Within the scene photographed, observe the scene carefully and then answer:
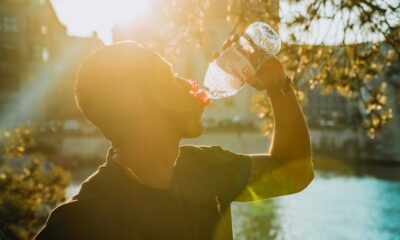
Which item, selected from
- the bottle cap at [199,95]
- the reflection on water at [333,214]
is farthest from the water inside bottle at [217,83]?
the reflection on water at [333,214]

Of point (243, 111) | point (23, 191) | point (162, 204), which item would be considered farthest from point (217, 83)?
point (243, 111)

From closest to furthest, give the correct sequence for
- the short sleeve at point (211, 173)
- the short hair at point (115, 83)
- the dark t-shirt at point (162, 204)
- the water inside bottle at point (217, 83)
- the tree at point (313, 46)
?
the dark t-shirt at point (162, 204)
the short hair at point (115, 83)
the short sleeve at point (211, 173)
the water inside bottle at point (217, 83)
the tree at point (313, 46)

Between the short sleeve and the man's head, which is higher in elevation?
the man's head

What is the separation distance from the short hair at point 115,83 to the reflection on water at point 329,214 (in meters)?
20.5

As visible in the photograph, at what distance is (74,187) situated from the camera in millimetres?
31906

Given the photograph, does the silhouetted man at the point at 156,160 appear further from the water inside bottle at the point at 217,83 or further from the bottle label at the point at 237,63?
the water inside bottle at the point at 217,83

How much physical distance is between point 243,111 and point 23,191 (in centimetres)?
4738

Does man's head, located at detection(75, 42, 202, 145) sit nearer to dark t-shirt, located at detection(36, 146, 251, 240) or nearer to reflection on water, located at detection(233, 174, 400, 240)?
dark t-shirt, located at detection(36, 146, 251, 240)

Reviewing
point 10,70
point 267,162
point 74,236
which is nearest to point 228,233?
point 267,162

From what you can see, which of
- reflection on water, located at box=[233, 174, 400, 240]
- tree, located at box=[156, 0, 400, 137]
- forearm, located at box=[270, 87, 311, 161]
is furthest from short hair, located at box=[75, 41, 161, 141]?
reflection on water, located at box=[233, 174, 400, 240]

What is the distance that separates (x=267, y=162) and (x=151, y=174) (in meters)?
0.53

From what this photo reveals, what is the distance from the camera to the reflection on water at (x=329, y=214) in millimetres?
23312

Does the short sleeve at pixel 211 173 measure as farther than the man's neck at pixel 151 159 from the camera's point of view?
Yes

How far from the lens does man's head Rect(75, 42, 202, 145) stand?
167cm
